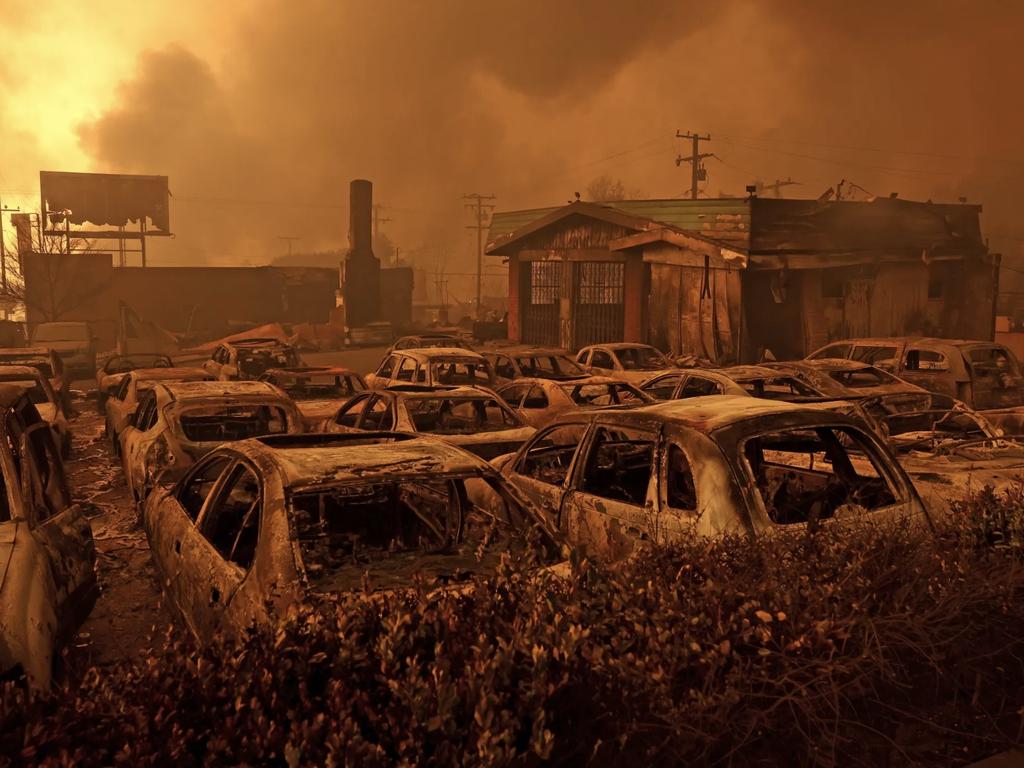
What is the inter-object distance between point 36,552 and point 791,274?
20145 mm

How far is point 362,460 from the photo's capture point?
5000mm

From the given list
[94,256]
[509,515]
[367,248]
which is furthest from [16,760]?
[94,256]

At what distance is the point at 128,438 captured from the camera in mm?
9961

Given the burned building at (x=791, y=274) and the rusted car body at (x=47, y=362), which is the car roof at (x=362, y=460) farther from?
the burned building at (x=791, y=274)

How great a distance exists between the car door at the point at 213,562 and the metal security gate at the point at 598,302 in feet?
69.1

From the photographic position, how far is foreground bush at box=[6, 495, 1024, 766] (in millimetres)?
2859

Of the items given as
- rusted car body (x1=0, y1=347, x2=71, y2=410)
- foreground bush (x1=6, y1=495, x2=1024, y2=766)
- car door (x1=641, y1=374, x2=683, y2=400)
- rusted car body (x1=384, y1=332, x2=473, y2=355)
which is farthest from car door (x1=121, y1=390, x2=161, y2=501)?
rusted car body (x1=384, y1=332, x2=473, y2=355)

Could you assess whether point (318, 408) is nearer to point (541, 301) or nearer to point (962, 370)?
point (962, 370)

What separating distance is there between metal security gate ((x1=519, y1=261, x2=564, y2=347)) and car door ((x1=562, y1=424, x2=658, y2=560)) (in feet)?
70.9

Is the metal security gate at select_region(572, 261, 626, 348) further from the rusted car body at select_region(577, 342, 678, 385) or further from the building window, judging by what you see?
the rusted car body at select_region(577, 342, 678, 385)

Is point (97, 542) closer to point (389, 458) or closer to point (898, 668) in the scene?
point (389, 458)

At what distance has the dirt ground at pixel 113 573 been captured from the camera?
6215 mm

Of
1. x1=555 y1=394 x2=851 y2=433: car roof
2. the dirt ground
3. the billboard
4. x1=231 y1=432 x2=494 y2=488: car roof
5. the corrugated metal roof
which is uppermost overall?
the billboard

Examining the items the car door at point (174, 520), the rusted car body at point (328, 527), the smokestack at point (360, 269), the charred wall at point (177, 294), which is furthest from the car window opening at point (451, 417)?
the charred wall at point (177, 294)
